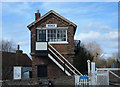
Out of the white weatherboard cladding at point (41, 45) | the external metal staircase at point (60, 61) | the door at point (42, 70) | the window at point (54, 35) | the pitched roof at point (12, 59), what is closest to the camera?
the external metal staircase at point (60, 61)

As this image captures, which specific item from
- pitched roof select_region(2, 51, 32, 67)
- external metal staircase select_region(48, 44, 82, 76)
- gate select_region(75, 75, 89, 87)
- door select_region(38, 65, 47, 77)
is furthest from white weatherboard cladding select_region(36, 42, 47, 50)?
gate select_region(75, 75, 89, 87)

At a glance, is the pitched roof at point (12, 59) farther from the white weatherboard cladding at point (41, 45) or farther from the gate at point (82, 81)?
the gate at point (82, 81)

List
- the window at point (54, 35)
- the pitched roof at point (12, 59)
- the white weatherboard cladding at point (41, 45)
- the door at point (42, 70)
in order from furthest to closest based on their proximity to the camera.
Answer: the pitched roof at point (12, 59) < the window at point (54, 35) < the door at point (42, 70) < the white weatherboard cladding at point (41, 45)

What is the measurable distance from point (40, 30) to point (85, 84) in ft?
34.3

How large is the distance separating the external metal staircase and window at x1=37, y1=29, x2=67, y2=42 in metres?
1.03

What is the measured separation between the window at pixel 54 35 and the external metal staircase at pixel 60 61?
1.03 meters

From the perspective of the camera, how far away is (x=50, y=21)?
66.7 feet

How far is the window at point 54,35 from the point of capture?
2022cm

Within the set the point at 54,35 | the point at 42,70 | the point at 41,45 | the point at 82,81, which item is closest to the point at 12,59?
the point at 42,70

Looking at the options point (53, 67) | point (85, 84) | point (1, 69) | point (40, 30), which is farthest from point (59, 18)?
point (85, 84)

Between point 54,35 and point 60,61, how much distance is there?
2.93m

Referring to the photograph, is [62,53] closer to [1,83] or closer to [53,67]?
[53,67]

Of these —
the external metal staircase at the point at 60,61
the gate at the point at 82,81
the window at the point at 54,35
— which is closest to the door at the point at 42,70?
the external metal staircase at the point at 60,61

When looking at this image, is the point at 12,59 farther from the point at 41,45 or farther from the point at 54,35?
the point at 54,35
